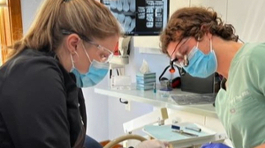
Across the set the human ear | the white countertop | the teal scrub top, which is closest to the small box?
the white countertop

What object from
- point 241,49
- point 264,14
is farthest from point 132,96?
point 241,49

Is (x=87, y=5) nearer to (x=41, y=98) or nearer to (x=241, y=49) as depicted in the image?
(x=41, y=98)

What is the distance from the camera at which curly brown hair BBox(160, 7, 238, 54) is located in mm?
1223

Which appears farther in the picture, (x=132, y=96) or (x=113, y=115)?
(x=113, y=115)

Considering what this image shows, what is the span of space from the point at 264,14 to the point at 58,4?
4.05 feet

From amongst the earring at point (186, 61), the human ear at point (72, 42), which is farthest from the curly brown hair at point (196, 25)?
the human ear at point (72, 42)

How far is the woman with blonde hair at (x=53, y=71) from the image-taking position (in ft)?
2.35

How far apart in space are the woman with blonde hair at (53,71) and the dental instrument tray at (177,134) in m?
0.51

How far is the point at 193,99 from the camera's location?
1.95 m

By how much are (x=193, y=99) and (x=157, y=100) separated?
0.24 metres

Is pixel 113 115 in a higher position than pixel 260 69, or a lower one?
lower

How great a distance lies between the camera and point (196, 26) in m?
1.22

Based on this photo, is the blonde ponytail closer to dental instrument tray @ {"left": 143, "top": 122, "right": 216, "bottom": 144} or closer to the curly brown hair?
the curly brown hair

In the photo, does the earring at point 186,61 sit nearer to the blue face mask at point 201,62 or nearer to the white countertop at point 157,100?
the blue face mask at point 201,62
